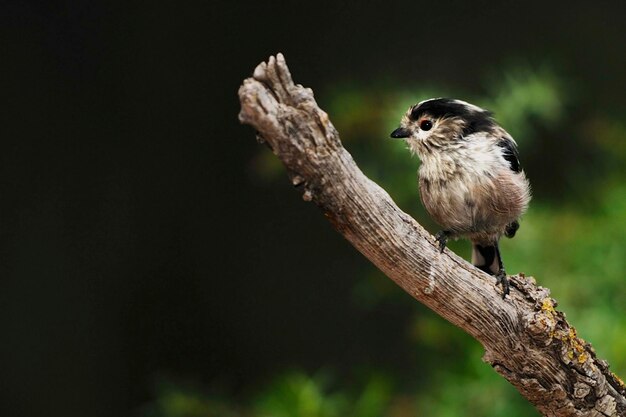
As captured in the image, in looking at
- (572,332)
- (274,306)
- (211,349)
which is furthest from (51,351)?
(572,332)

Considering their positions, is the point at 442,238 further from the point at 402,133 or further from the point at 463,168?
the point at 402,133

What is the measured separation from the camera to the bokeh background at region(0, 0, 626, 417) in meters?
4.78

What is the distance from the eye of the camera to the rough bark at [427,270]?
1976 mm

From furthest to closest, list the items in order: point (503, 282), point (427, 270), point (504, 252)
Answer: point (504, 252) < point (503, 282) < point (427, 270)

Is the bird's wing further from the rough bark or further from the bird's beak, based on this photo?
the rough bark

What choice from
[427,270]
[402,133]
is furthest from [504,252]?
[427,270]

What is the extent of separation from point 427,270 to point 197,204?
282 centimetres

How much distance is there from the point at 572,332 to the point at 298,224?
267 cm

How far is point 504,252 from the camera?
409cm

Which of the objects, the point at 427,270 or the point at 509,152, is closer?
the point at 427,270

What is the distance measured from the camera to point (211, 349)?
5062 mm

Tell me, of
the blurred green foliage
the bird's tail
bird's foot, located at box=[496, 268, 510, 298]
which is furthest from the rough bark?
the blurred green foliage

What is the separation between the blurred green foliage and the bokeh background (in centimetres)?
4

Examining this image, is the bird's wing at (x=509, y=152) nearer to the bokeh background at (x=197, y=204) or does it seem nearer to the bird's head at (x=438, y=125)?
the bird's head at (x=438, y=125)
